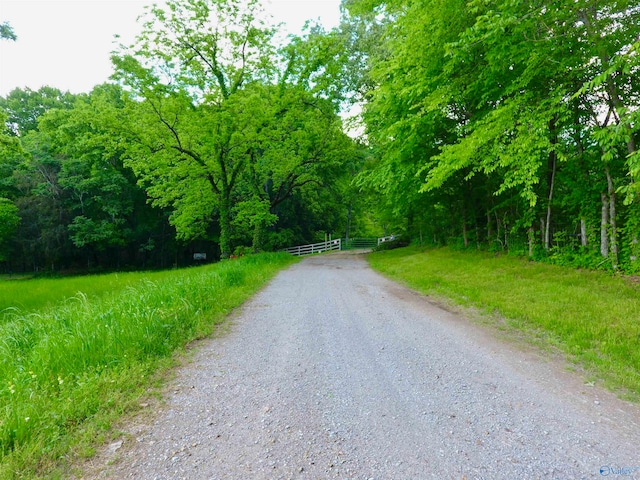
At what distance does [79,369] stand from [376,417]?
9.39 feet

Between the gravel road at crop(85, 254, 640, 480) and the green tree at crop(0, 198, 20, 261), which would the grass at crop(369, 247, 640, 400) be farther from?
the green tree at crop(0, 198, 20, 261)

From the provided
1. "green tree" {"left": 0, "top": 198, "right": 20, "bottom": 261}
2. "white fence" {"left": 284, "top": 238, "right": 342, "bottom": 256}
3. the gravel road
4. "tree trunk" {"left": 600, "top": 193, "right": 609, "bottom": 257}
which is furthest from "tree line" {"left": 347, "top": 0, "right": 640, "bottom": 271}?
"green tree" {"left": 0, "top": 198, "right": 20, "bottom": 261}

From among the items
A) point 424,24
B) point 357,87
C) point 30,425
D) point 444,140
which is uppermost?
point 357,87

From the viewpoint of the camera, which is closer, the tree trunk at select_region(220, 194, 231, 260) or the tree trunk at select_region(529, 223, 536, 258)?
the tree trunk at select_region(529, 223, 536, 258)

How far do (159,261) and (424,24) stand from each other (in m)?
28.5

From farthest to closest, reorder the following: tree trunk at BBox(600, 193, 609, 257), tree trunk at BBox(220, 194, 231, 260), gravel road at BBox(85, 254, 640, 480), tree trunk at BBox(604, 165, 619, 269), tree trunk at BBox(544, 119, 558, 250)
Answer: tree trunk at BBox(220, 194, 231, 260) → tree trunk at BBox(544, 119, 558, 250) → tree trunk at BBox(600, 193, 609, 257) → tree trunk at BBox(604, 165, 619, 269) → gravel road at BBox(85, 254, 640, 480)

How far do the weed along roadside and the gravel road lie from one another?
0.28m

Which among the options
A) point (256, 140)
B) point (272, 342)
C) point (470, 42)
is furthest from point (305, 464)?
point (256, 140)

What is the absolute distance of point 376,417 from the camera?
2527 mm

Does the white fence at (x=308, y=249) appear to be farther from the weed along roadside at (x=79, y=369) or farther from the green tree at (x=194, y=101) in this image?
the weed along roadside at (x=79, y=369)

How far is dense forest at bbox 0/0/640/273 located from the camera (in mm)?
6551

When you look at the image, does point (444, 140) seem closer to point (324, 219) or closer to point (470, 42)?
point (470, 42)

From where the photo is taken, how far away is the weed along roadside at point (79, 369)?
2102 mm

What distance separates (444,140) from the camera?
11.7 meters
